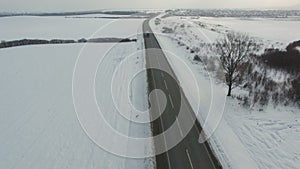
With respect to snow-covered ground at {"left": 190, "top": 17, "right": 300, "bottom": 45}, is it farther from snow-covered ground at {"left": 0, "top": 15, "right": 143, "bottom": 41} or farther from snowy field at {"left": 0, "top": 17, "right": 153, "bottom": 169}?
snowy field at {"left": 0, "top": 17, "right": 153, "bottom": 169}

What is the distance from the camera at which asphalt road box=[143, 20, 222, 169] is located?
15.3 metres

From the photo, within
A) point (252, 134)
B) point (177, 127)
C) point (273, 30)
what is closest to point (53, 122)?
point (177, 127)

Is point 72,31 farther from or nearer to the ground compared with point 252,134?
nearer to the ground

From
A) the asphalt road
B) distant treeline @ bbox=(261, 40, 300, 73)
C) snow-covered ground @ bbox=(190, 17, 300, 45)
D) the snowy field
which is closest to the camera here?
the asphalt road

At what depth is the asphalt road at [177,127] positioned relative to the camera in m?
15.3

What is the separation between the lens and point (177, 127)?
63.1 feet

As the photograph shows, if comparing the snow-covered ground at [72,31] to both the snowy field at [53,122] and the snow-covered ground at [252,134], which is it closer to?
the snowy field at [53,122]

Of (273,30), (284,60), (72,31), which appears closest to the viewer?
(284,60)

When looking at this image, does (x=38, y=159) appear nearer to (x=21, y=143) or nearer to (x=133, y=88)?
(x=21, y=143)

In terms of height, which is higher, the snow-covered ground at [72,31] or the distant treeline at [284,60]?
the distant treeline at [284,60]

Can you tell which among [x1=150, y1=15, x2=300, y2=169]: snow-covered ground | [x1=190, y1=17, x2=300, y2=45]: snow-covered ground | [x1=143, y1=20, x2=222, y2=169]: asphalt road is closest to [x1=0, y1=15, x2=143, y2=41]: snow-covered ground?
[x1=190, y1=17, x2=300, y2=45]: snow-covered ground

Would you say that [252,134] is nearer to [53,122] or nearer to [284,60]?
[53,122]

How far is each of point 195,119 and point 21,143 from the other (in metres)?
12.4

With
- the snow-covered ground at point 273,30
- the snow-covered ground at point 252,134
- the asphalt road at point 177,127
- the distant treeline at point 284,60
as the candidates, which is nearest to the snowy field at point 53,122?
the asphalt road at point 177,127
